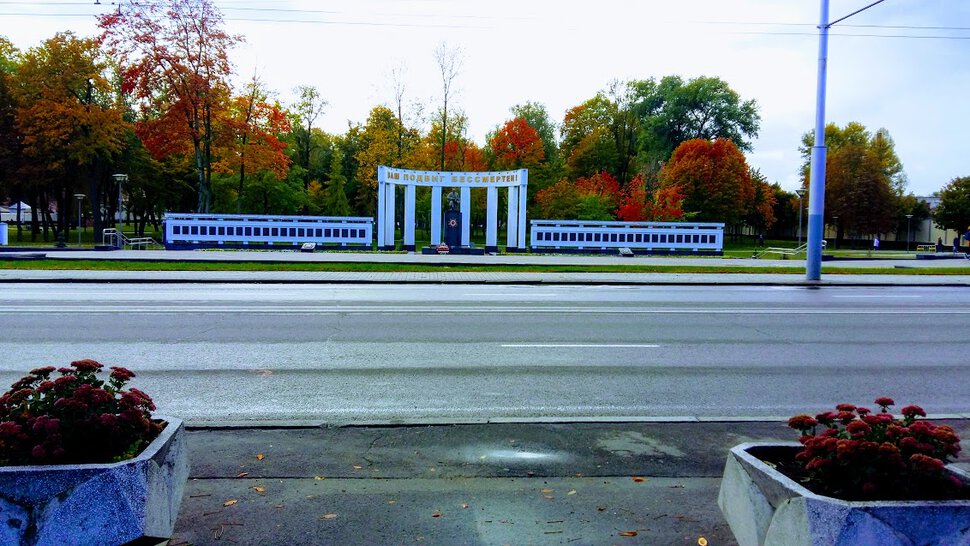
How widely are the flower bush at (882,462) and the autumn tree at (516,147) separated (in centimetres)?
6158

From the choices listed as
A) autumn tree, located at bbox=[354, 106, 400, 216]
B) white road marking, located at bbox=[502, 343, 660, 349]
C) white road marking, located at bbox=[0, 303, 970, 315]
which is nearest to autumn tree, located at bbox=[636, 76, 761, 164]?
autumn tree, located at bbox=[354, 106, 400, 216]

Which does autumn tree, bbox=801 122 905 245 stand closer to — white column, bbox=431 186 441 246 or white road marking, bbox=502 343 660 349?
white column, bbox=431 186 441 246

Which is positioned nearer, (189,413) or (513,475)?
(513,475)

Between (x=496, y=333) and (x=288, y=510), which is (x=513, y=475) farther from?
(x=496, y=333)

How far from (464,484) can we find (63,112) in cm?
5430

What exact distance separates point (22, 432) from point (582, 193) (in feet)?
184

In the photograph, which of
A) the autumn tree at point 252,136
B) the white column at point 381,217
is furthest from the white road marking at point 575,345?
the autumn tree at point 252,136

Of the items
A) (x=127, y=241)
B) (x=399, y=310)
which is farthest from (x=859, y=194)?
(x=399, y=310)

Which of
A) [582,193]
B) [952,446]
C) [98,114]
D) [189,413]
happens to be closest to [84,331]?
[189,413]

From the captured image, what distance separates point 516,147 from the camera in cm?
6475

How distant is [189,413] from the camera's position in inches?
284

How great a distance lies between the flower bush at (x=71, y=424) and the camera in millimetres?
3762

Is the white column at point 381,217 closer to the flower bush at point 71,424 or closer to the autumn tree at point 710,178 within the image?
the autumn tree at point 710,178

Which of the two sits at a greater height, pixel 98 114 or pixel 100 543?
pixel 98 114
